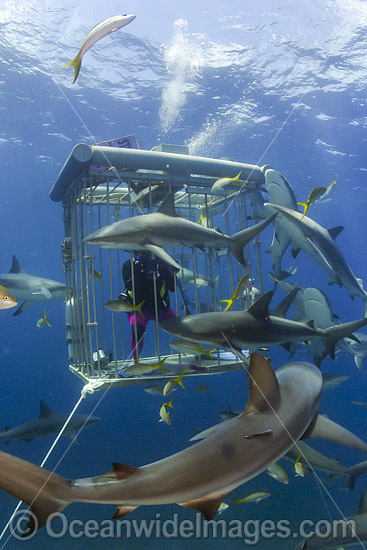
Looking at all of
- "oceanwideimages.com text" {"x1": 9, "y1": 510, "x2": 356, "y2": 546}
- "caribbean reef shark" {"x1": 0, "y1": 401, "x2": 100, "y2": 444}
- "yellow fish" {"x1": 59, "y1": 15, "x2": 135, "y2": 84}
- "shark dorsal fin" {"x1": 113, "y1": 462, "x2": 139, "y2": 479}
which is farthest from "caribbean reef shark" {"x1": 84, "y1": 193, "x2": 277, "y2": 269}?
"oceanwideimages.com text" {"x1": 9, "y1": 510, "x2": 356, "y2": 546}

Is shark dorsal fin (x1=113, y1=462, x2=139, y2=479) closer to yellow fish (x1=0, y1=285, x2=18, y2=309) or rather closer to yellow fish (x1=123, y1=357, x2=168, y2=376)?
yellow fish (x1=0, y1=285, x2=18, y2=309)

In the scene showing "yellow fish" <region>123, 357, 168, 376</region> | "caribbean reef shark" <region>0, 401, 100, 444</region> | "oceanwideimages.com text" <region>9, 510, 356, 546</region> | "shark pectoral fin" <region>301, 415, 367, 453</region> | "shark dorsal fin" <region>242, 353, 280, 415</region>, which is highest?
"shark dorsal fin" <region>242, 353, 280, 415</region>

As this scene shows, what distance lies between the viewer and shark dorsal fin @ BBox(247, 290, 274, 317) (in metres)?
2.89

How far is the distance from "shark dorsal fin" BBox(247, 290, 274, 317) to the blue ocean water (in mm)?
7369

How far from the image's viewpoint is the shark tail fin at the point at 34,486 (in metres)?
1.22

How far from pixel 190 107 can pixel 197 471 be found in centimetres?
1918

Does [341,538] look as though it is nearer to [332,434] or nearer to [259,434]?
[332,434]

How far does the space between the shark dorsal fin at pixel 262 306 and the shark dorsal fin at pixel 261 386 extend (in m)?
1.22

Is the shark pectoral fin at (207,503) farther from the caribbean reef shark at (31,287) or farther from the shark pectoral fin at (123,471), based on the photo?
the caribbean reef shark at (31,287)

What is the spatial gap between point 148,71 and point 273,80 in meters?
5.55

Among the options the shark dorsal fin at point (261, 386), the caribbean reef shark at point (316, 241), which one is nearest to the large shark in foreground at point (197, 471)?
the shark dorsal fin at point (261, 386)

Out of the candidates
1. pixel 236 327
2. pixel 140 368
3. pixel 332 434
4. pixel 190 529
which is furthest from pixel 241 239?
pixel 190 529

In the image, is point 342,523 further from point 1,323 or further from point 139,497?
point 1,323

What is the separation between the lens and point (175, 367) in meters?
4.12
